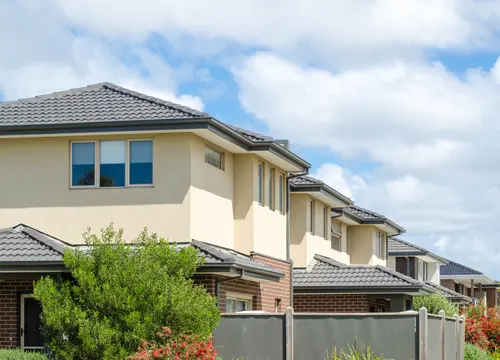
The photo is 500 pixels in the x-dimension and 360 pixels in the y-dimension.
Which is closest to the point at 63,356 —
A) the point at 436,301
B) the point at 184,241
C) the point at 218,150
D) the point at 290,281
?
the point at 184,241

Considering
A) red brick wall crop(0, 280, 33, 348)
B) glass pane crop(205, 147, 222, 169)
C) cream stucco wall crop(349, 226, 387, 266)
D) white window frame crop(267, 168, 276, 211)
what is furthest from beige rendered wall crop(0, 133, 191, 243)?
cream stucco wall crop(349, 226, 387, 266)

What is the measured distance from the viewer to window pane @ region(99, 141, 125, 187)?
26.6 metres

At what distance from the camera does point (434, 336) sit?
2553 centimetres

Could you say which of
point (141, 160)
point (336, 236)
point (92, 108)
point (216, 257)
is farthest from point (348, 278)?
point (92, 108)

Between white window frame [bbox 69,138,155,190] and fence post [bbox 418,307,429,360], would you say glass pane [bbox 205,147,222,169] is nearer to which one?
white window frame [bbox 69,138,155,190]

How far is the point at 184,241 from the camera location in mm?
25984

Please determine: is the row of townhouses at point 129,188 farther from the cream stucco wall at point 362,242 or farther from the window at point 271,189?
the cream stucco wall at point 362,242

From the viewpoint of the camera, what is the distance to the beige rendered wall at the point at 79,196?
2627 centimetres

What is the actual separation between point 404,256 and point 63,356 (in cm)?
3493

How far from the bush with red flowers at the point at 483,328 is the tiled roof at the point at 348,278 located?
14.8ft

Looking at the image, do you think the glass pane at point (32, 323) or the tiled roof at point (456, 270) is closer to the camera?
the glass pane at point (32, 323)

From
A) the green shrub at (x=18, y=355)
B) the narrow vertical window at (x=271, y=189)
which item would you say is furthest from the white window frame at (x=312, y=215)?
the green shrub at (x=18, y=355)

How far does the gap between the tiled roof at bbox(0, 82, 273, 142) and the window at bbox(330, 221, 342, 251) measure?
1309 centimetres

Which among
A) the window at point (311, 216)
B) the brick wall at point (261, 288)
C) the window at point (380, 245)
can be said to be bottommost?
the brick wall at point (261, 288)
